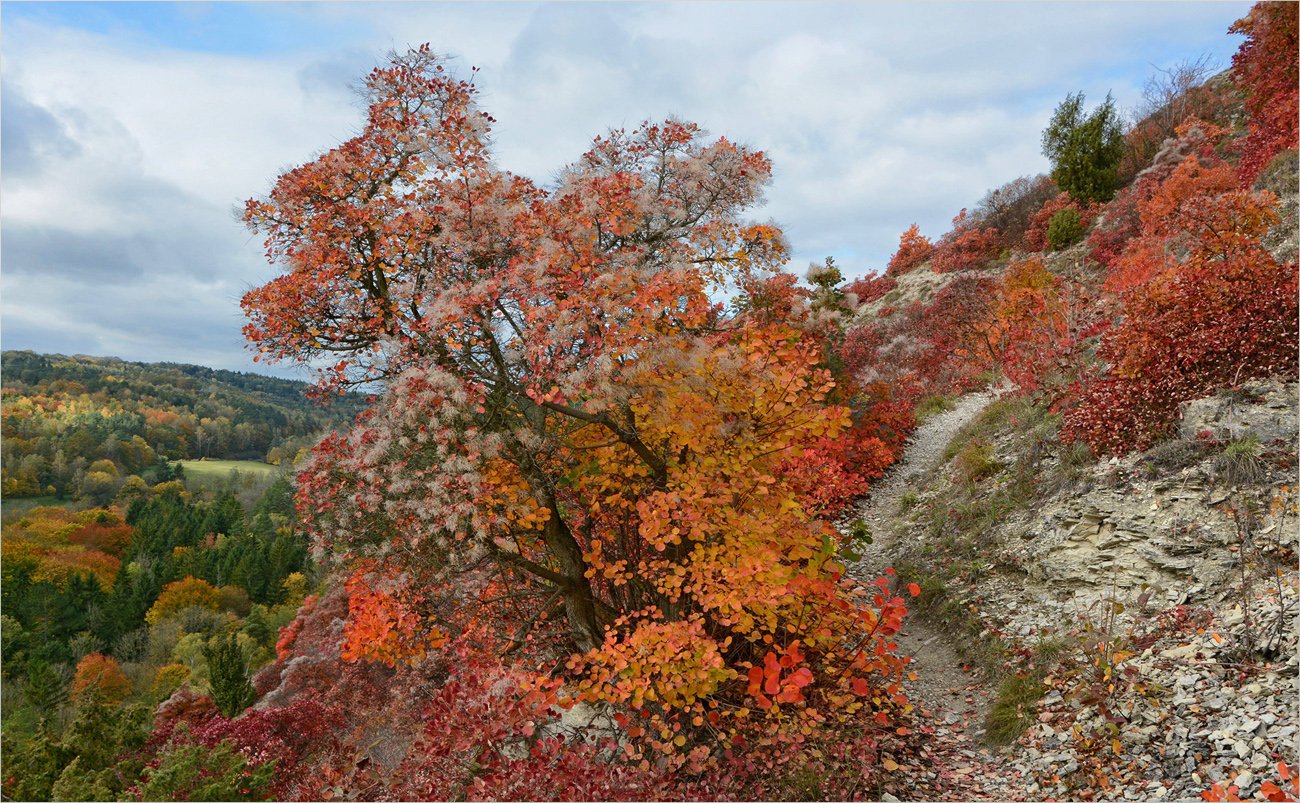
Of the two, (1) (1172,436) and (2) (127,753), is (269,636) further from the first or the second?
(1) (1172,436)

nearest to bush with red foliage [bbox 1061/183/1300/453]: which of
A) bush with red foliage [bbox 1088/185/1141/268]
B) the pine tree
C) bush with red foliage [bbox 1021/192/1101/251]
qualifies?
bush with red foliage [bbox 1088/185/1141/268]

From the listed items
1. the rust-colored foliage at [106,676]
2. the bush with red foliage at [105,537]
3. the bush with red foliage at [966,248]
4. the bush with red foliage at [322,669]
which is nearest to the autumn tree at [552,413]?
the bush with red foliage at [322,669]

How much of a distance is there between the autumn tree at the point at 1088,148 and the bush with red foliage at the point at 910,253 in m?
8.13

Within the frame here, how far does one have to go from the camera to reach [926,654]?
26.5 feet

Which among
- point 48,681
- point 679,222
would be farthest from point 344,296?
point 48,681

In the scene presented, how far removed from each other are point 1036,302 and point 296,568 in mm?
57365

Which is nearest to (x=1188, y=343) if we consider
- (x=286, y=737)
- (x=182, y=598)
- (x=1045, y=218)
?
(x=286, y=737)

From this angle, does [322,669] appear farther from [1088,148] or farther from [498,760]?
[1088,148]

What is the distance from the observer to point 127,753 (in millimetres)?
6730

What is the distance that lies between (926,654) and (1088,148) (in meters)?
27.5

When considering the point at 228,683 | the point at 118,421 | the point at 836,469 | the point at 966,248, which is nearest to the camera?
the point at 836,469

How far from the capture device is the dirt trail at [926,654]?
266 inches

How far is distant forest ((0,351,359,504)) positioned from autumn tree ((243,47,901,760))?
189 feet

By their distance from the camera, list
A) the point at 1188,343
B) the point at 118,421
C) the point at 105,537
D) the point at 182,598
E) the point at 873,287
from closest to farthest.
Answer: the point at 1188,343 → the point at 873,287 → the point at 182,598 → the point at 105,537 → the point at 118,421
